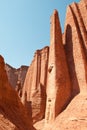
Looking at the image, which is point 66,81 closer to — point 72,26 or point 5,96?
point 72,26

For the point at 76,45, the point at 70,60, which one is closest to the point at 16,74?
the point at 70,60

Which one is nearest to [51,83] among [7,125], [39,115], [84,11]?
[84,11]

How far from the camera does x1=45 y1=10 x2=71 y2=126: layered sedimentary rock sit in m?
23.2

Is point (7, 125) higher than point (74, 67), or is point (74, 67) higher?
point (74, 67)

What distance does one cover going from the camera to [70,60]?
25.4 m

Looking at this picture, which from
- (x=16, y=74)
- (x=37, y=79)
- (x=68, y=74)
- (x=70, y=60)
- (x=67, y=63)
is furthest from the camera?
(x=16, y=74)

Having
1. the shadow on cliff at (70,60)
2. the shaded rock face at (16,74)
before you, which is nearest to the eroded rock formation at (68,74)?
the shadow on cliff at (70,60)

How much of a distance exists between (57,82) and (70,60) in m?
2.87

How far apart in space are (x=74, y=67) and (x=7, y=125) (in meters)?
16.2

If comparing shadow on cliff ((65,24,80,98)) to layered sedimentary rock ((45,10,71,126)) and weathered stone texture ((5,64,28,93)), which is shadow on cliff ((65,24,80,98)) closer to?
layered sedimentary rock ((45,10,71,126))

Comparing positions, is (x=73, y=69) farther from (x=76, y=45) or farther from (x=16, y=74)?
(x=16, y=74)

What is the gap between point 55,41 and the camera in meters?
25.8

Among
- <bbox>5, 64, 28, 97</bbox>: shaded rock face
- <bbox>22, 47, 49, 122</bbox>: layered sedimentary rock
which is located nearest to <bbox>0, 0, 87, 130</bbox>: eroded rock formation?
<bbox>22, 47, 49, 122</bbox>: layered sedimentary rock

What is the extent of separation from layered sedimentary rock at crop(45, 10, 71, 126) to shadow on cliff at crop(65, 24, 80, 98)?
0.39 metres
